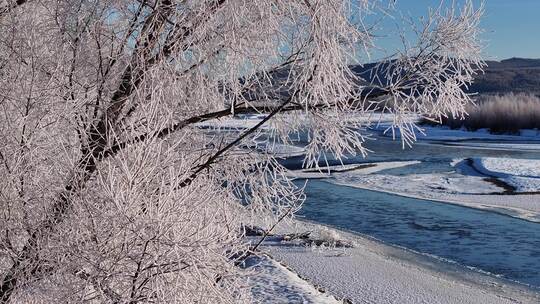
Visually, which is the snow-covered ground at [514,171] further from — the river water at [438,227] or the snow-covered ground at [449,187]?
the river water at [438,227]

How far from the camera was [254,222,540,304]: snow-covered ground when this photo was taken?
7.68m

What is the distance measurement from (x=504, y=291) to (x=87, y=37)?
6.02m

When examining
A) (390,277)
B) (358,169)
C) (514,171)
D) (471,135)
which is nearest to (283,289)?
(390,277)

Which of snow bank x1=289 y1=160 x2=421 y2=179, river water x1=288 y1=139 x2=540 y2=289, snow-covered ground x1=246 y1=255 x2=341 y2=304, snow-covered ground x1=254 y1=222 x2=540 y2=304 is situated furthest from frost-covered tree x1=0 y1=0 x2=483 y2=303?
snow bank x1=289 y1=160 x2=421 y2=179

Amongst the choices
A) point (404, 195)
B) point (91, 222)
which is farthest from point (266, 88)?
point (404, 195)

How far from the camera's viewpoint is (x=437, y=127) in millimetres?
44156

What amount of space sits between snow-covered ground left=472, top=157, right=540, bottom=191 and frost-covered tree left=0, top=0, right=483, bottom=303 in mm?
13792

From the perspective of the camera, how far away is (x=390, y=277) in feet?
27.7

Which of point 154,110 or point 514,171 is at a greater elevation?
point 154,110

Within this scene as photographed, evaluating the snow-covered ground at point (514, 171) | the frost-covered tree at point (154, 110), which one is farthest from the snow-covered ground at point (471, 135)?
the frost-covered tree at point (154, 110)

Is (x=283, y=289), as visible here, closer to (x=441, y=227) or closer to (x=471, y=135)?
(x=441, y=227)

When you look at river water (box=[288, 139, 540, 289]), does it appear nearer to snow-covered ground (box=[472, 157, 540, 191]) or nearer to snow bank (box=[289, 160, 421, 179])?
snow bank (box=[289, 160, 421, 179])

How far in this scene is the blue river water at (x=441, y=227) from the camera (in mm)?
9570

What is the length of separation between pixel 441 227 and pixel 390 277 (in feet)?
12.8
